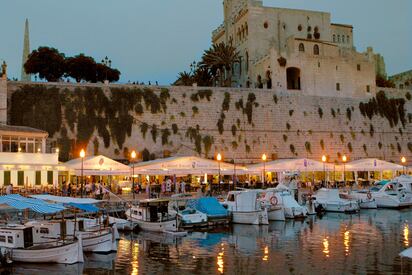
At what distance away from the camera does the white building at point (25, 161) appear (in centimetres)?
2883

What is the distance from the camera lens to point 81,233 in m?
18.7

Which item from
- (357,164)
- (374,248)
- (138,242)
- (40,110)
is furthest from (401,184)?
(40,110)

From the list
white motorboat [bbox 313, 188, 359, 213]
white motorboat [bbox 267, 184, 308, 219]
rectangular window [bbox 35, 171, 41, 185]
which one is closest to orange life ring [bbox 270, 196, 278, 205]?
white motorboat [bbox 267, 184, 308, 219]

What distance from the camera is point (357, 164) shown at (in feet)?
132

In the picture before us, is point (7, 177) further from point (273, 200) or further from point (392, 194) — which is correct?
point (392, 194)

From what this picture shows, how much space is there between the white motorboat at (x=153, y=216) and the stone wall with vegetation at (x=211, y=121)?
13923 millimetres

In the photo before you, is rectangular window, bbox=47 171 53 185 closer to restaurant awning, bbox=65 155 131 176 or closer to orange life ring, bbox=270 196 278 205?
restaurant awning, bbox=65 155 131 176

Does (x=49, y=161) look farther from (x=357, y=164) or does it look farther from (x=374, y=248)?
(x=357, y=164)

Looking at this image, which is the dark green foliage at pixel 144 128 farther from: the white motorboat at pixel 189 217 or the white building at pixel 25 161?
the white motorboat at pixel 189 217

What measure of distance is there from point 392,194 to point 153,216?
1881 centimetres

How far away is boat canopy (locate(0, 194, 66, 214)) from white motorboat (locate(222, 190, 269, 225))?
35.7ft

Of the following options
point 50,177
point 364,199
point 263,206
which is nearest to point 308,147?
point 364,199

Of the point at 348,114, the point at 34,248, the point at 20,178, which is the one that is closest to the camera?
the point at 34,248

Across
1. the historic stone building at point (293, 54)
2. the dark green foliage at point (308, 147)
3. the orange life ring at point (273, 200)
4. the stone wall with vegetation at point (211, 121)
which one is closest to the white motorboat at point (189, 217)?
the orange life ring at point (273, 200)
